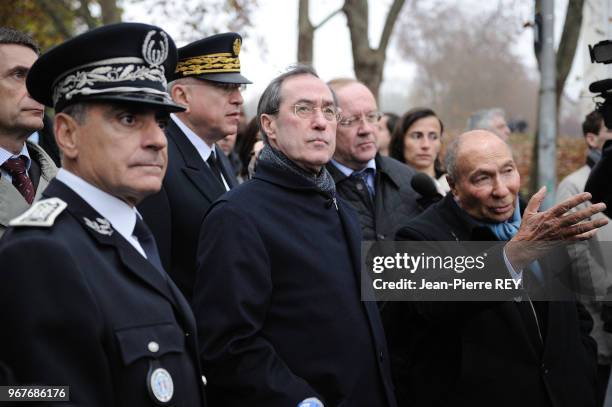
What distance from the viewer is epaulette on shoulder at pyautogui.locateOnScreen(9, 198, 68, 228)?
2295mm

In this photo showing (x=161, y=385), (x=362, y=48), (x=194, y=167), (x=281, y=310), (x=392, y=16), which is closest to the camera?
(x=161, y=385)

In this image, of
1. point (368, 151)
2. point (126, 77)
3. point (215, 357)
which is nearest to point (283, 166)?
point (215, 357)

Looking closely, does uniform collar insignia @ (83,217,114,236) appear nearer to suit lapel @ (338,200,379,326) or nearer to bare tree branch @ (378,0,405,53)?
suit lapel @ (338,200,379,326)

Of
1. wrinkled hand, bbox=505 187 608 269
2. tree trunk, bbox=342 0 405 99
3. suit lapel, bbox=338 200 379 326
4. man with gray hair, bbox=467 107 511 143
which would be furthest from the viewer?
tree trunk, bbox=342 0 405 99

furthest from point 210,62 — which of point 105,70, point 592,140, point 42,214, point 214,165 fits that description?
point 592,140

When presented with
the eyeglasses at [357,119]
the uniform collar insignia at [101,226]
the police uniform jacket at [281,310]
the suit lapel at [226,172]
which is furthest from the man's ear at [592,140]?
the uniform collar insignia at [101,226]

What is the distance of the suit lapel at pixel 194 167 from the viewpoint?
13.8 ft

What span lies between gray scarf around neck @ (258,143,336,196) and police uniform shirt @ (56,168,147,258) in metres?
1.15

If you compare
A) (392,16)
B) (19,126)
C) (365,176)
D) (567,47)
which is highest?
(392,16)

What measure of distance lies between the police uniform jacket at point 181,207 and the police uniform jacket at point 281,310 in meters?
0.53

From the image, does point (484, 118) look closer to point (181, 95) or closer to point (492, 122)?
point (492, 122)

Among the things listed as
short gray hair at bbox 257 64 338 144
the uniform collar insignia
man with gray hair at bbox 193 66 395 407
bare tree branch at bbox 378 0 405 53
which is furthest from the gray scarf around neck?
bare tree branch at bbox 378 0 405 53

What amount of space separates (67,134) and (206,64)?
2.06 meters

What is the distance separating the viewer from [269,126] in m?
3.85
